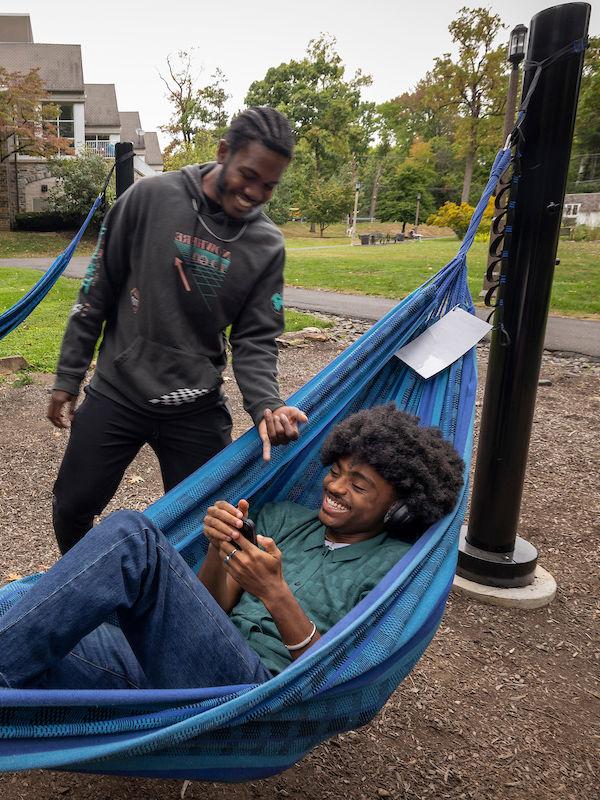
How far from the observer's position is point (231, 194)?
70.9 inches

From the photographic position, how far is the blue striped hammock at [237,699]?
1.16 metres

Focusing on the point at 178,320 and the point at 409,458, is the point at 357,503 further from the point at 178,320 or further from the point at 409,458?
the point at 178,320

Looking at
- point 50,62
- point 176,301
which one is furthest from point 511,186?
point 50,62

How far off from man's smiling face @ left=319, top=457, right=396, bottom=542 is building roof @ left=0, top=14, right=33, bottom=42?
35.3 meters

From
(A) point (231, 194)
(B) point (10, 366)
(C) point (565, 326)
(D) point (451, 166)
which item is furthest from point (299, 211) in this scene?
(A) point (231, 194)

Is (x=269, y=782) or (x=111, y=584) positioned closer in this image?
(x=111, y=584)

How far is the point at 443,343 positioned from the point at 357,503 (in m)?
0.83

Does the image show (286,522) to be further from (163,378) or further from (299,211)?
(299,211)

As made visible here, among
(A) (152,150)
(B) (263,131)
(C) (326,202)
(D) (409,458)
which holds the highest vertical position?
(A) (152,150)

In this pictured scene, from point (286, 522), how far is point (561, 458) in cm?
264

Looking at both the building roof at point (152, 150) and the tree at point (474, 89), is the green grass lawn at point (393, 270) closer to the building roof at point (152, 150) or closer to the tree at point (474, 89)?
the tree at point (474, 89)

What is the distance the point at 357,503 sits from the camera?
5.68ft

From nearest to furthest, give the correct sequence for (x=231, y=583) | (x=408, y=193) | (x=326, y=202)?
(x=231, y=583) → (x=326, y=202) → (x=408, y=193)

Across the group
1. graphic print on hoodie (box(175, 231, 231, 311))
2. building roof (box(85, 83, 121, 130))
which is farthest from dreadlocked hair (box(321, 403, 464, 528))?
building roof (box(85, 83, 121, 130))
